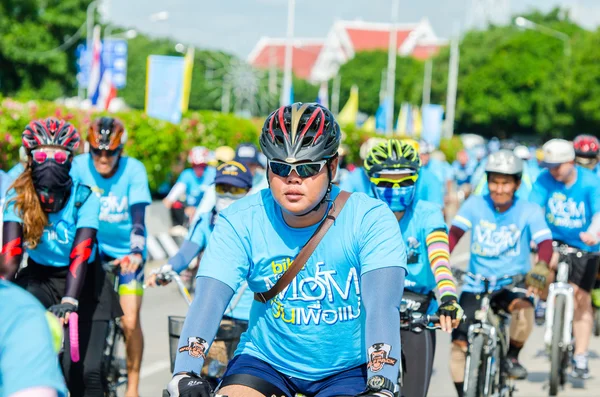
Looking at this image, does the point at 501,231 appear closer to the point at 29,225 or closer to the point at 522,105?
the point at 29,225

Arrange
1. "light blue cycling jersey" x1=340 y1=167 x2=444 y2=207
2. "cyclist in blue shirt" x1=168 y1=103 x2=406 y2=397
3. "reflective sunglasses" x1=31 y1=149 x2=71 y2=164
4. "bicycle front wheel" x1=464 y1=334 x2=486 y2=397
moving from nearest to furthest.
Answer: "cyclist in blue shirt" x1=168 y1=103 x2=406 y2=397
"reflective sunglasses" x1=31 y1=149 x2=71 y2=164
"bicycle front wheel" x1=464 y1=334 x2=486 y2=397
"light blue cycling jersey" x1=340 y1=167 x2=444 y2=207

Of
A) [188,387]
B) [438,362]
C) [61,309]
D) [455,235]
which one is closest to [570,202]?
[438,362]

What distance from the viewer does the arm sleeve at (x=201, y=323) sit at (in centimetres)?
364

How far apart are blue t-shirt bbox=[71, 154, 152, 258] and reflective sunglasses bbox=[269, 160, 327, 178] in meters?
3.73

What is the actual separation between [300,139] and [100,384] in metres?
2.71

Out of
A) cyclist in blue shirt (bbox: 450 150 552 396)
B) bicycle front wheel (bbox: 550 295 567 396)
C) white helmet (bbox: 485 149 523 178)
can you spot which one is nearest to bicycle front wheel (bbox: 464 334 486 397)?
cyclist in blue shirt (bbox: 450 150 552 396)

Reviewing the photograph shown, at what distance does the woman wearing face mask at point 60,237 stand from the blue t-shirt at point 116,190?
1.31 m

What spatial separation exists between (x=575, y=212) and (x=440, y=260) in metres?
4.13

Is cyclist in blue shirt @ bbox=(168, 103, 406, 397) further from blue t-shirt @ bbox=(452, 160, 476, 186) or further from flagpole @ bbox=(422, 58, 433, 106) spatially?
flagpole @ bbox=(422, 58, 433, 106)

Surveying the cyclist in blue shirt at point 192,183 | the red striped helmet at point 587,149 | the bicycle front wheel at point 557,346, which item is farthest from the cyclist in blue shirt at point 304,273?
the cyclist in blue shirt at point 192,183

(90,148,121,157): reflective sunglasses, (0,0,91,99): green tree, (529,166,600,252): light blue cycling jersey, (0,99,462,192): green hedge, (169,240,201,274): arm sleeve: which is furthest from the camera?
(0,0,91,99): green tree

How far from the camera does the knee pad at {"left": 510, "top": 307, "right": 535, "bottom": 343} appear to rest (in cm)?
755

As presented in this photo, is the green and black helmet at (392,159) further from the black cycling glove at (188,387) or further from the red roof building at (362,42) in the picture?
the red roof building at (362,42)

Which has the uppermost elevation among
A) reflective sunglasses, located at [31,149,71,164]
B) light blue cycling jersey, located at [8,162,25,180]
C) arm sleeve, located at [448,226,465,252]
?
reflective sunglasses, located at [31,149,71,164]
